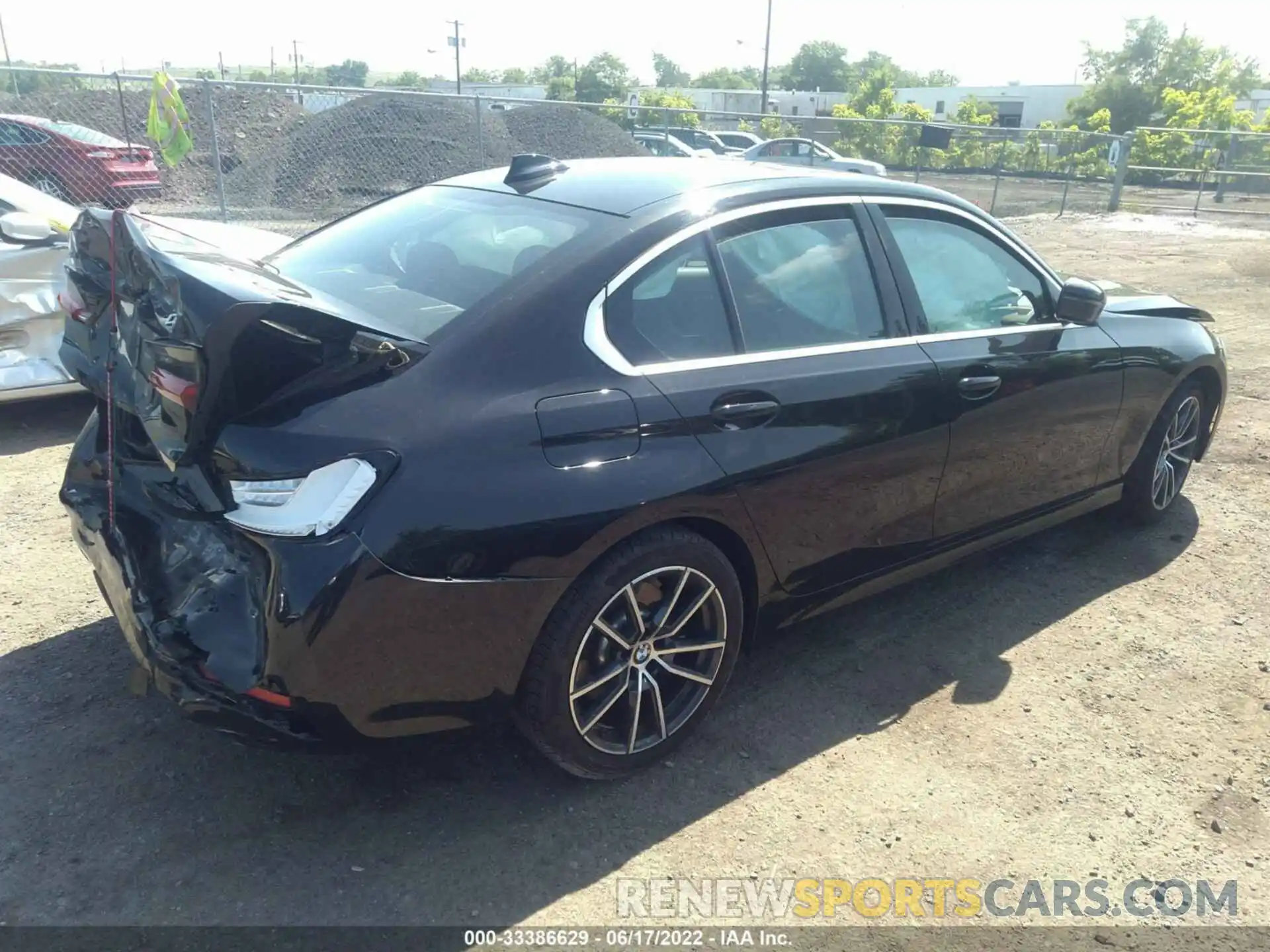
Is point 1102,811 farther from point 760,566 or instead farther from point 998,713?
point 760,566

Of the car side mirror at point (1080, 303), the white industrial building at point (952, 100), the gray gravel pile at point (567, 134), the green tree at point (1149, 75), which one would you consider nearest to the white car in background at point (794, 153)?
the gray gravel pile at point (567, 134)

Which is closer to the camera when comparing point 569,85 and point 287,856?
point 287,856

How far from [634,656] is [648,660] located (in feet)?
0.19

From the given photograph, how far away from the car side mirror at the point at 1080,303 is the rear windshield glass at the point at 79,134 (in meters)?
13.2

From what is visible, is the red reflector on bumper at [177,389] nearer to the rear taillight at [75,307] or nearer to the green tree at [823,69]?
the rear taillight at [75,307]

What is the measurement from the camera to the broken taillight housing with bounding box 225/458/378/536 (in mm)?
2297

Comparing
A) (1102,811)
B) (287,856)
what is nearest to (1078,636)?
(1102,811)

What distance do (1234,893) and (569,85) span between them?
75555 millimetres

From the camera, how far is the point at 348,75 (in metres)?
101

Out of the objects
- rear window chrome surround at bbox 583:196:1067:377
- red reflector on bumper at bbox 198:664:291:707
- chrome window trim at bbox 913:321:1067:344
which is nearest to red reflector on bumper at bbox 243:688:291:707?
red reflector on bumper at bbox 198:664:291:707

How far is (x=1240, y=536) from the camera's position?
490 cm

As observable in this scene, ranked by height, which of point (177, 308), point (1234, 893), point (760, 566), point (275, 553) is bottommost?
point (1234, 893)

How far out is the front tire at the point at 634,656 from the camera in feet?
8.74

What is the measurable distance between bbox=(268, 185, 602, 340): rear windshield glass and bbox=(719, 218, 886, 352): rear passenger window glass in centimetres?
53
